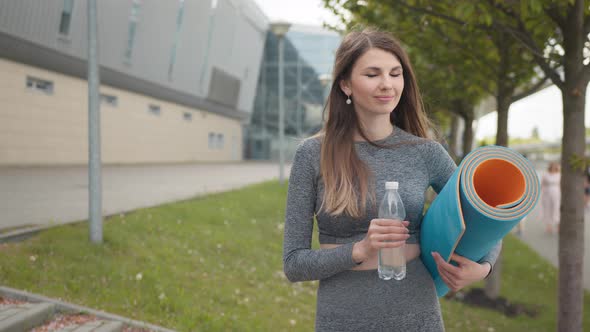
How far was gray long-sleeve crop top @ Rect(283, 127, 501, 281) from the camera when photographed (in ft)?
6.18

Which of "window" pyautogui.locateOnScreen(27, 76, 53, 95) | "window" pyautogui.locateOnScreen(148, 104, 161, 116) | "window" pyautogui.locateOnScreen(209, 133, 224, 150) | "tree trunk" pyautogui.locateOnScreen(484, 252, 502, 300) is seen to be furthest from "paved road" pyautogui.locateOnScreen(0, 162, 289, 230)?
"window" pyautogui.locateOnScreen(209, 133, 224, 150)

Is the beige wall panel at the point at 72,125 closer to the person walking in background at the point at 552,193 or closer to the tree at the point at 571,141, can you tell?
the person walking in background at the point at 552,193

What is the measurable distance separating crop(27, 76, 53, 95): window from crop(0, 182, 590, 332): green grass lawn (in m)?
12.5

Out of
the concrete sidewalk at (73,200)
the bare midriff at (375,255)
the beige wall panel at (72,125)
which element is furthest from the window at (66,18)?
Result: the bare midriff at (375,255)

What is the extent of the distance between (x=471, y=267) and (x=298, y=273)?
0.62m

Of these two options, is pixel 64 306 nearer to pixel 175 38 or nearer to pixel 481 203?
pixel 481 203

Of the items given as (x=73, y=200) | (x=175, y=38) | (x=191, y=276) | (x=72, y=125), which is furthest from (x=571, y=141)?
(x=175, y=38)

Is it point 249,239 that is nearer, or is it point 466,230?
point 466,230

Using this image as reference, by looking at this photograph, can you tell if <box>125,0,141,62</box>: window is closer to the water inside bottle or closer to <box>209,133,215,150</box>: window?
<box>209,133,215,150</box>: window

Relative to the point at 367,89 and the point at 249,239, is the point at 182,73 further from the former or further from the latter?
the point at 367,89

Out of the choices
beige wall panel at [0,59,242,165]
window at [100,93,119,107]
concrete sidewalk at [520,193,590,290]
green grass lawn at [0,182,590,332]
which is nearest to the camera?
green grass lawn at [0,182,590,332]

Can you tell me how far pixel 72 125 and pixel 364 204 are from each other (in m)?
22.3

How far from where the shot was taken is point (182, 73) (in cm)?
3089

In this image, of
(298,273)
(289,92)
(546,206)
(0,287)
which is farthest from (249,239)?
(289,92)
